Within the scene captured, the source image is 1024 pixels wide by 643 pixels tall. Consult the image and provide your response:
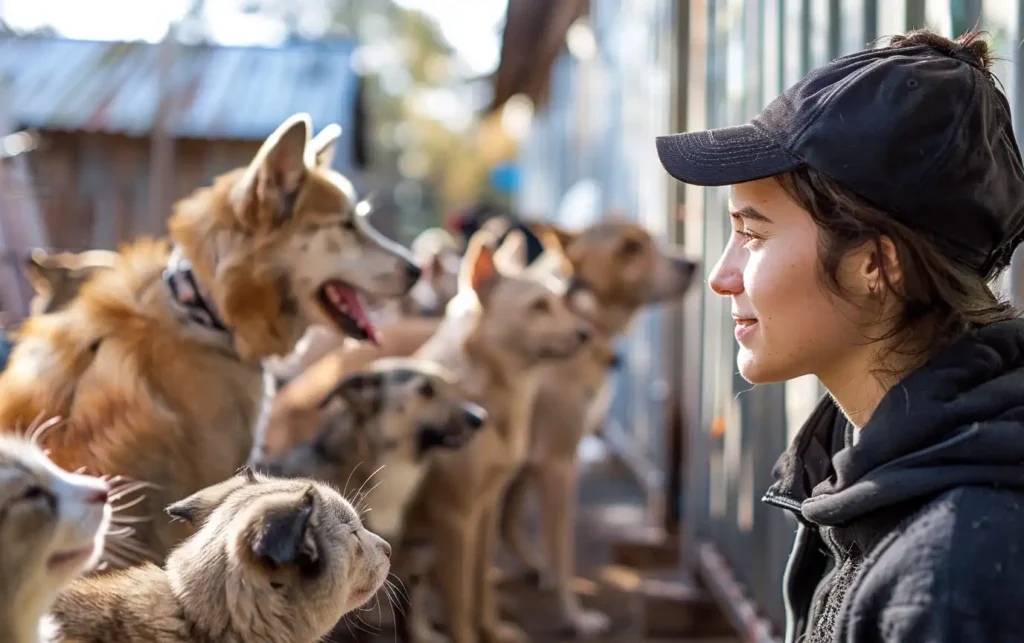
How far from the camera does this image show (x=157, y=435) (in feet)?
8.64

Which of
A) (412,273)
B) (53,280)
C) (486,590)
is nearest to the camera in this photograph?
(412,273)

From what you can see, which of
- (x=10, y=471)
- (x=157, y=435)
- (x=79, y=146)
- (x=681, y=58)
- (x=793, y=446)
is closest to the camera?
(x=10, y=471)

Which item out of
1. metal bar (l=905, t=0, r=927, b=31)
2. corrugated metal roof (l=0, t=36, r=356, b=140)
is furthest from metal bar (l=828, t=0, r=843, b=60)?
corrugated metal roof (l=0, t=36, r=356, b=140)

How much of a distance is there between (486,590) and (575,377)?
150cm

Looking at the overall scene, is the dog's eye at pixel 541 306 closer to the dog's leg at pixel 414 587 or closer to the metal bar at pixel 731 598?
the dog's leg at pixel 414 587

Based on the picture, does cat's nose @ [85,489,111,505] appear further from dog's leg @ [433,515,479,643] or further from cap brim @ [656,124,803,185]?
dog's leg @ [433,515,479,643]

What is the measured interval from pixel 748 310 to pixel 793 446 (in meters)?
0.34

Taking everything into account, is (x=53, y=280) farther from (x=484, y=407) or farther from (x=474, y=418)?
(x=484, y=407)

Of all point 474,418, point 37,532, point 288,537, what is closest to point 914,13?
point 288,537

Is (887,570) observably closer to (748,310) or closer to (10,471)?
(748,310)

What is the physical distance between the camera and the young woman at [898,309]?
4.28ft

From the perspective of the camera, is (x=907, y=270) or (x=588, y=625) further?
(x=588, y=625)

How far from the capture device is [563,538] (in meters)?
5.53

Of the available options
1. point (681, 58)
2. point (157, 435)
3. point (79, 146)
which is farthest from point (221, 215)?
point (79, 146)
